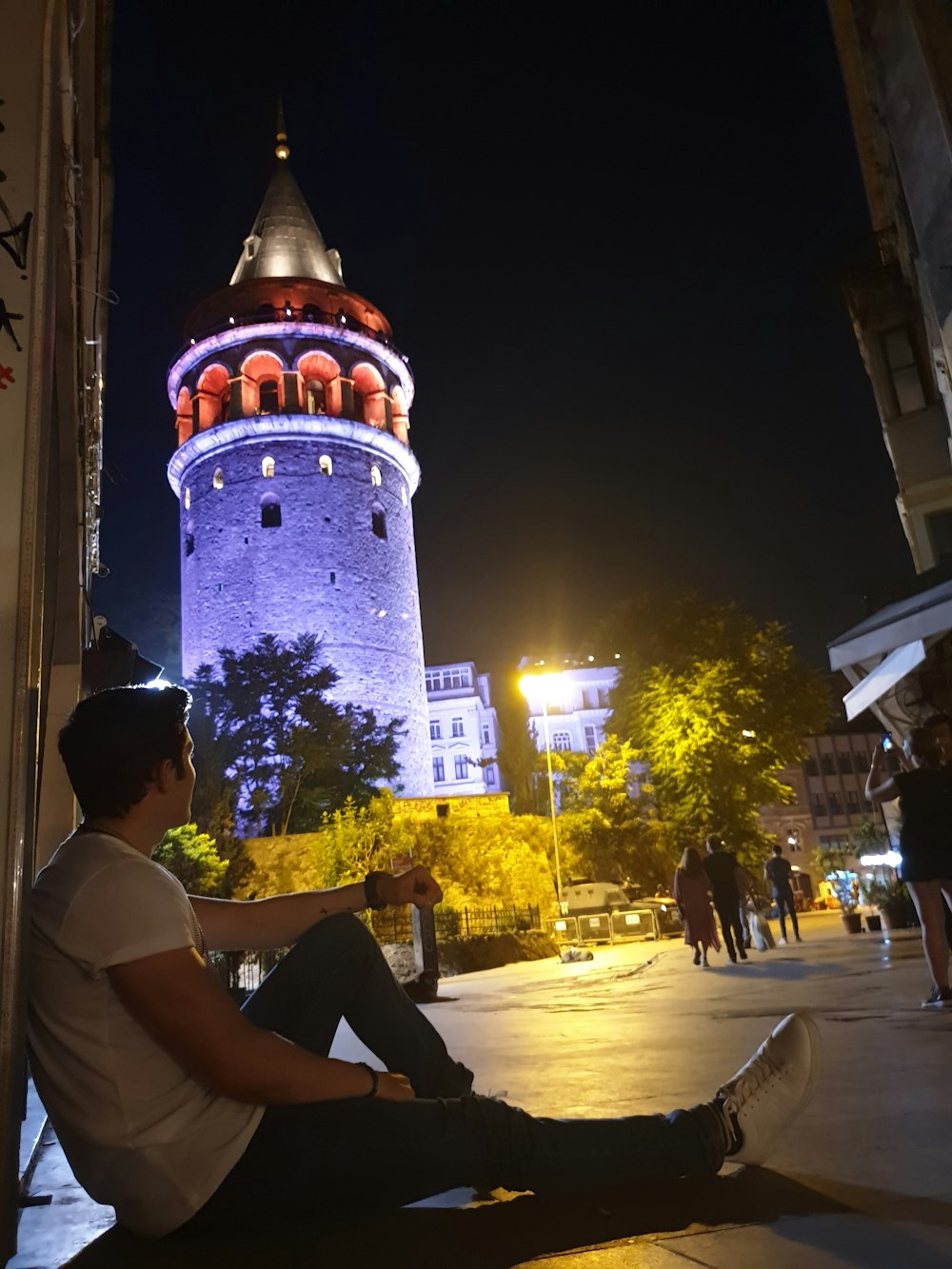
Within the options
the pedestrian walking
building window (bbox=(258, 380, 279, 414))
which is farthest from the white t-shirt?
building window (bbox=(258, 380, 279, 414))

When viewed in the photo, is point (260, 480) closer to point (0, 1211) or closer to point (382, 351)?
point (382, 351)

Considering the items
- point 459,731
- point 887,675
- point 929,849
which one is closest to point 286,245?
point 459,731

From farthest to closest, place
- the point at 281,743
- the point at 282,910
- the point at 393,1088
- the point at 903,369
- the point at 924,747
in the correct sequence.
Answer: the point at 281,743
the point at 903,369
the point at 924,747
the point at 282,910
the point at 393,1088

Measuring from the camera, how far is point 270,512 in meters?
34.9

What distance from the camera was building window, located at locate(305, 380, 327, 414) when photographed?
36.0 metres

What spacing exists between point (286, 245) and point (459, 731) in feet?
91.5

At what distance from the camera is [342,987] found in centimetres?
236

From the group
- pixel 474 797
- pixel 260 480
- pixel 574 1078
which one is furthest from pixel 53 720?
pixel 260 480

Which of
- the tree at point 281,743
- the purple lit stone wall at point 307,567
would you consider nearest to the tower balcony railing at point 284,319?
the purple lit stone wall at point 307,567

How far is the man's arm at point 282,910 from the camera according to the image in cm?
262

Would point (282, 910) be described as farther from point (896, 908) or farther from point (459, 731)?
point (459, 731)

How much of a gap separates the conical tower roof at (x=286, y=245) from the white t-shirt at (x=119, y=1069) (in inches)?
1541

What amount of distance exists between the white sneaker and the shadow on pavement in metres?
0.11

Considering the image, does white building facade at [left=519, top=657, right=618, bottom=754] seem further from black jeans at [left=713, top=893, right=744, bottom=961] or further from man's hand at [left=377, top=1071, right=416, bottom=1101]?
man's hand at [left=377, top=1071, right=416, bottom=1101]
